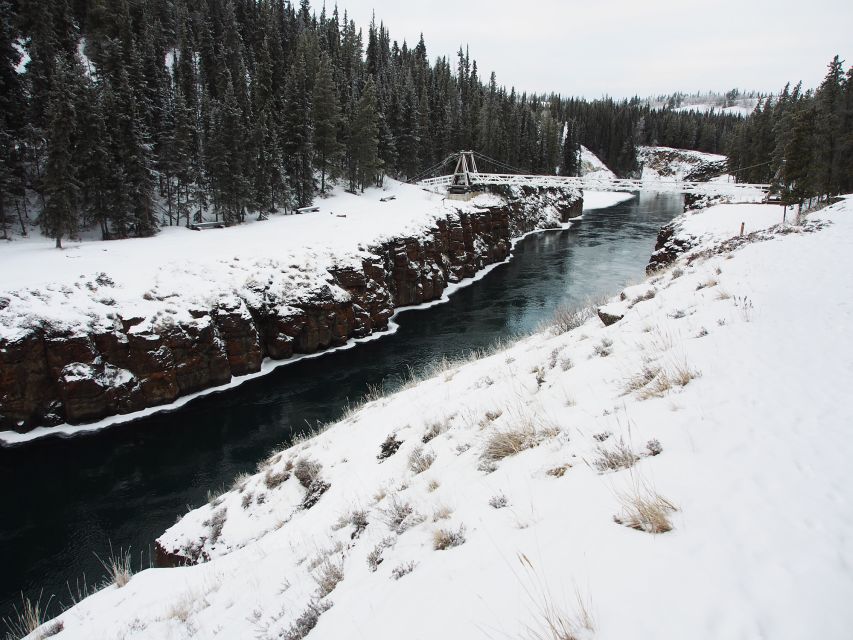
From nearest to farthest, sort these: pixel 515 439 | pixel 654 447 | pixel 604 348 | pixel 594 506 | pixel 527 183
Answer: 1. pixel 594 506
2. pixel 654 447
3. pixel 515 439
4. pixel 604 348
5. pixel 527 183

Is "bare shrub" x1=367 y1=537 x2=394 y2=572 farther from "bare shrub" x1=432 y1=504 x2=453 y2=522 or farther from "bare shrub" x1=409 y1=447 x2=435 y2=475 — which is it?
"bare shrub" x1=409 y1=447 x2=435 y2=475

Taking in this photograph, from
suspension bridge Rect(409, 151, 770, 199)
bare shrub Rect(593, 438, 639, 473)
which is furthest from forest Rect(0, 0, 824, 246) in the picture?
bare shrub Rect(593, 438, 639, 473)

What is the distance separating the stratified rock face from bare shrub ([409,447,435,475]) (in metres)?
21.3

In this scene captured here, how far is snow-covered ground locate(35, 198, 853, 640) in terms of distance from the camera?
254 cm

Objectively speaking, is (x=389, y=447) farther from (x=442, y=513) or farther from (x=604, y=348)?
(x=604, y=348)

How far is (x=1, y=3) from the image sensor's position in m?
35.2

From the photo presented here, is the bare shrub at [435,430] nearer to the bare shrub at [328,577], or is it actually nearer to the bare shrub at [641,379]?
the bare shrub at [328,577]

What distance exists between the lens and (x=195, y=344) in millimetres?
24531

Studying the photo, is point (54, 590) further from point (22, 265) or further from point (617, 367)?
point (22, 265)

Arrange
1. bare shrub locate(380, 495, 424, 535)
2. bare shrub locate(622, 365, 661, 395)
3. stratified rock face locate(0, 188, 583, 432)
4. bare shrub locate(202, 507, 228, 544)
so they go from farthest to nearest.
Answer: stratified rock face locate(0, 188, 583, 432) < bare shrub locate(202, 507, 228, 544) < bare shrub locate(622, 365, 661, 395) < bare shrub locate(380, 495, 424, 535)

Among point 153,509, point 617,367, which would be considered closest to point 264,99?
point 153,509

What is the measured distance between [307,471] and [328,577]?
16.3ft

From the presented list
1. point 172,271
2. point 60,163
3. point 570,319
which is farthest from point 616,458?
point 60,163

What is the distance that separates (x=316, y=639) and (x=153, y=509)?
52.1ft
